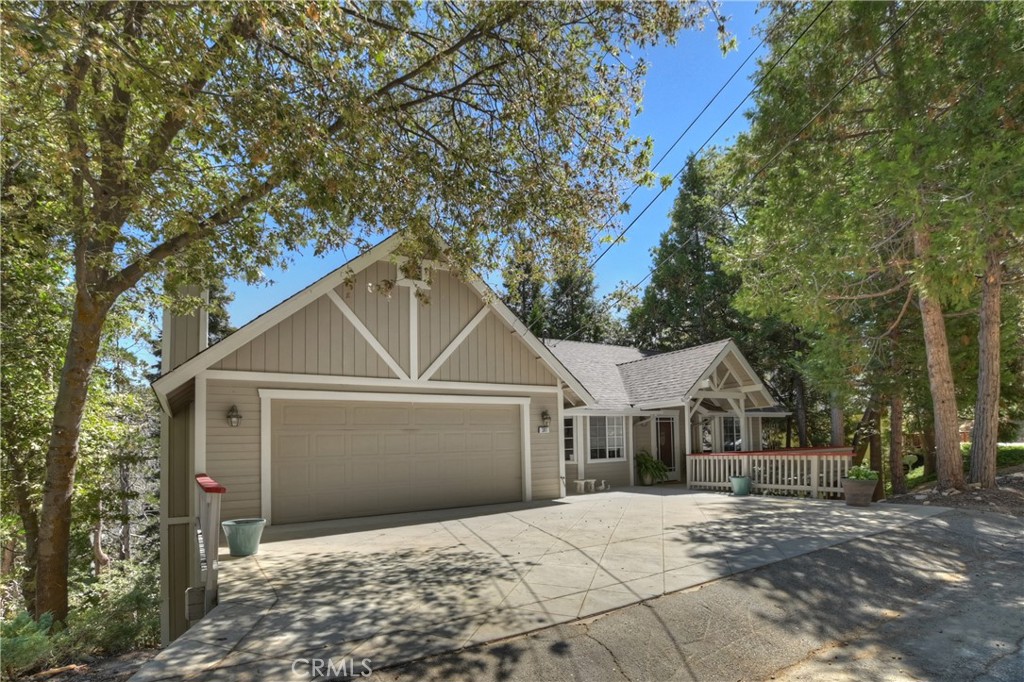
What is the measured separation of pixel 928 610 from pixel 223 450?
889 centimetres

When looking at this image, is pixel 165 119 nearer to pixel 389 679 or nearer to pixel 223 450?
pixel 223 450

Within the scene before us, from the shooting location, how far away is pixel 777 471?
12562 millimetres

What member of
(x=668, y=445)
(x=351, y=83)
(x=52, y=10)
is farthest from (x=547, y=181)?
(x=668, y=445)

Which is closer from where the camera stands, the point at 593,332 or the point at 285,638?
the point at 285,638

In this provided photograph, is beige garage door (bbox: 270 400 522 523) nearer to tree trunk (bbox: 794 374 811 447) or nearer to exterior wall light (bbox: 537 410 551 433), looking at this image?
exterior wall light (bbox: 537 410 551 433)

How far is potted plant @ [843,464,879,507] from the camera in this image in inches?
390

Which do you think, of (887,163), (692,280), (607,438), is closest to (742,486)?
(607,438)

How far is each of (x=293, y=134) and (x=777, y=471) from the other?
1172cm

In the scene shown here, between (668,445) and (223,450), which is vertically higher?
(223,450)

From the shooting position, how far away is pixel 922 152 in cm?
898

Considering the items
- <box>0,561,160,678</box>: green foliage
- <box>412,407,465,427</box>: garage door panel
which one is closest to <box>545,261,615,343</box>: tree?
<box>412,407,465,427</box>: garage door panel

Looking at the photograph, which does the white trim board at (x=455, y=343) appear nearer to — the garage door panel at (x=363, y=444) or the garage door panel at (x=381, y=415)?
the garage door panel at (x=381, y=415)

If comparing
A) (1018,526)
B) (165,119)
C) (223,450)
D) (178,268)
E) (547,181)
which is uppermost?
(165,119)

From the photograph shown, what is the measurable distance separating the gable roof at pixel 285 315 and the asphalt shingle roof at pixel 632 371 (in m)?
4.86
